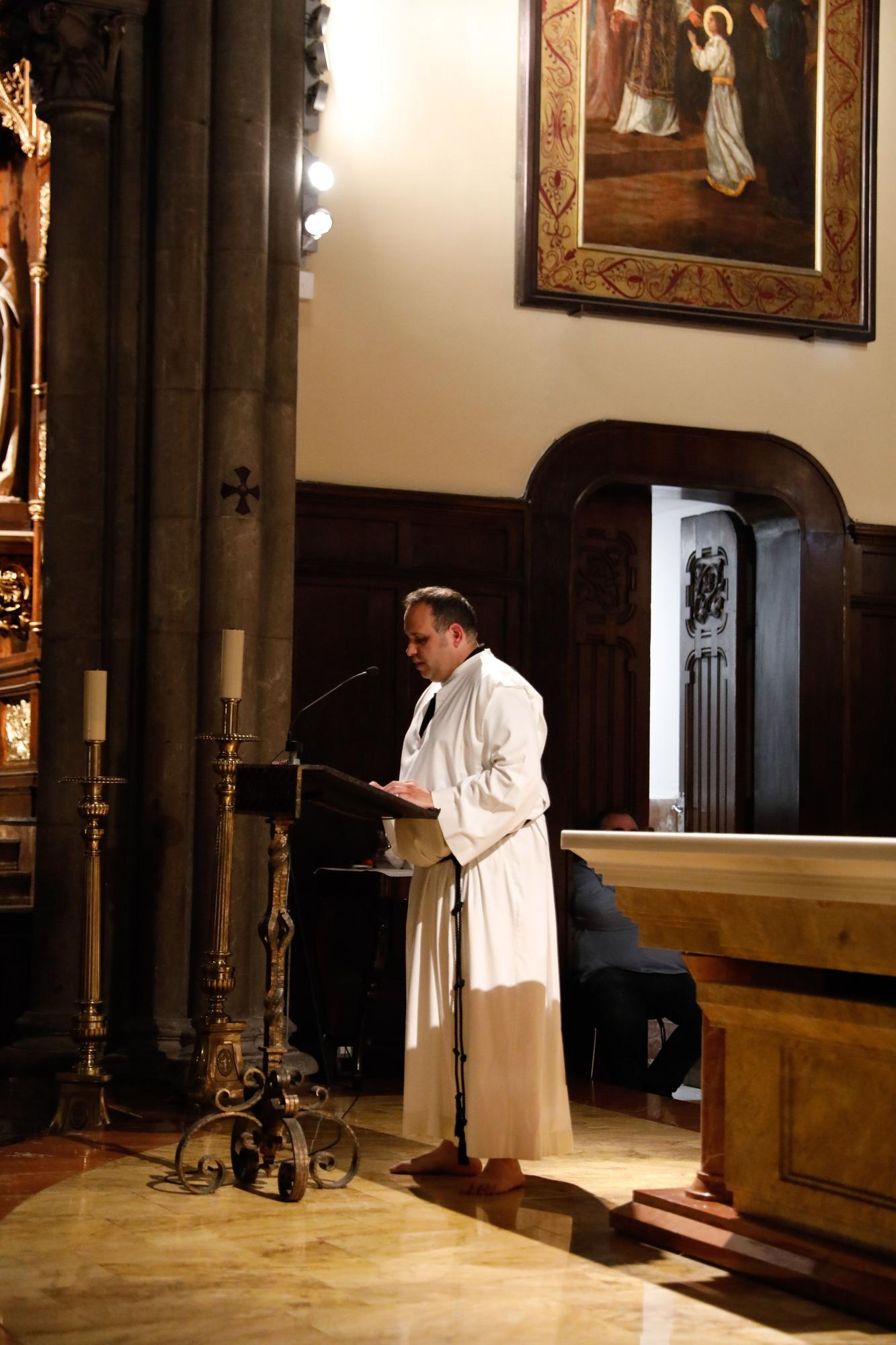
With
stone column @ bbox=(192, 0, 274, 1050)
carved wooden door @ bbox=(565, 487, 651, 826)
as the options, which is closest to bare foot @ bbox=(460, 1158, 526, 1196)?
stone column @ bbox=(192, 0, 274, 1050)

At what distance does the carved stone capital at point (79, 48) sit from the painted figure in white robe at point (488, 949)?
11.3ft

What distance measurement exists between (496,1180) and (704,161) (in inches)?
235

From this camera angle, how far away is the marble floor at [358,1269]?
3586 millimetres

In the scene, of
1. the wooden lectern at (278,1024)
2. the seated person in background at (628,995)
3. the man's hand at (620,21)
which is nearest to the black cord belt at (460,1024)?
the wooden lectern at (278,1024)

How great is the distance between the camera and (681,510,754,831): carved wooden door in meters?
9.60

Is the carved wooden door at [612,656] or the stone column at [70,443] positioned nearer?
the stone column at [70,443]

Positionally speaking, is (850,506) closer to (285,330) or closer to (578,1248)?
(285,330)

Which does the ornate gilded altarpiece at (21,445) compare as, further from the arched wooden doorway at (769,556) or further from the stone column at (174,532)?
the arched wooden doorway at (769,556)

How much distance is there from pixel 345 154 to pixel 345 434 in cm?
135

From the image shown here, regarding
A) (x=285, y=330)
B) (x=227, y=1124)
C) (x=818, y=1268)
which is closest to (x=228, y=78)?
(x=285, y=330)

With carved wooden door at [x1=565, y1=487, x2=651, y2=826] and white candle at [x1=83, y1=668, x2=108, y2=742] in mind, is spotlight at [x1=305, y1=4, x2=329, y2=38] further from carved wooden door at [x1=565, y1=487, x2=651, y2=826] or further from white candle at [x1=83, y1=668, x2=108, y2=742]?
white candle at [x1=83, y1=668, x2=108, y2=742]

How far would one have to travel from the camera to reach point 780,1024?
415cm

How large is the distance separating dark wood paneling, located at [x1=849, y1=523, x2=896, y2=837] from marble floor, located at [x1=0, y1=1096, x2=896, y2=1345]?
4093mm

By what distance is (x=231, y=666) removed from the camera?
568 centimetres
